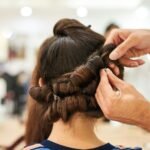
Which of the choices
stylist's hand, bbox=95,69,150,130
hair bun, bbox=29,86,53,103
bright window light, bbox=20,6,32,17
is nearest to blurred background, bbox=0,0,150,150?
bright window light, bbox=20,6,32,17

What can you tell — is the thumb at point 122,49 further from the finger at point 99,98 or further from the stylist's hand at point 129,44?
the finger at point 99,98

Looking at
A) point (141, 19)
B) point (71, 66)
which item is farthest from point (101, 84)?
point (141, 19)

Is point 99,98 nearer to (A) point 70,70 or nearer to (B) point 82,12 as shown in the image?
(A) point 70,70

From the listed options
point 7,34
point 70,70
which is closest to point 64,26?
point 70,70

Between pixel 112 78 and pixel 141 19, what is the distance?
6.27 metres

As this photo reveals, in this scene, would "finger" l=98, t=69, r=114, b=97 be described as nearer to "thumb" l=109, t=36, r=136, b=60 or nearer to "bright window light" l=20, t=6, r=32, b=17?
"thumb" l=109, t=36, r=136, b=60

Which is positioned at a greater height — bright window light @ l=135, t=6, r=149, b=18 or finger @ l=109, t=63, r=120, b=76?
bright window light @ l=135, t=6, r=149, b=18

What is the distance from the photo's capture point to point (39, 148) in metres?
1.08

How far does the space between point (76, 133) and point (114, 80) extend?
0.71 feet

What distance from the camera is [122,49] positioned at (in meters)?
1.08

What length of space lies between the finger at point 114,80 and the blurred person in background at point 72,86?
0.18 ft

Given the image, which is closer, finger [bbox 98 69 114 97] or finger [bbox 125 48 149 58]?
finger [bbox 98 69 114 97]

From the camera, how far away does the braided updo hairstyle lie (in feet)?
3.59

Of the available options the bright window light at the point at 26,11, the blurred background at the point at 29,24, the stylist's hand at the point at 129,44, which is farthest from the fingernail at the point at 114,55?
the bright window light at the point at 26,11
